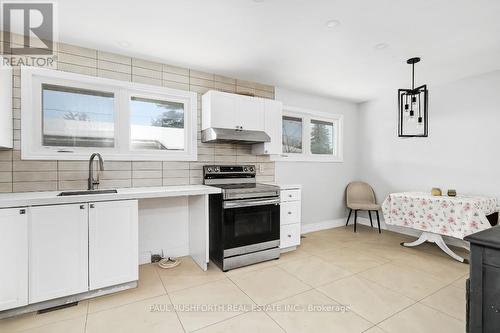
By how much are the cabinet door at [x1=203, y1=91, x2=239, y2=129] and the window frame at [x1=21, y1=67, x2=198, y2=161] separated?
31 cm

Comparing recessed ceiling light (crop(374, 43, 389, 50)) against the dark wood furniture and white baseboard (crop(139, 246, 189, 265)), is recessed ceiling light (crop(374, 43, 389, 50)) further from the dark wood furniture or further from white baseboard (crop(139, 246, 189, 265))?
white baseboard (crop(139, 246, 189, 265))

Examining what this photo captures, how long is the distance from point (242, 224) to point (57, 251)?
5.48ft

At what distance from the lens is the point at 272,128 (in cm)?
346

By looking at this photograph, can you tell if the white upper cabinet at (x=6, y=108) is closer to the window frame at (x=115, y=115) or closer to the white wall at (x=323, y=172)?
the window frame at (x=115, y=115)

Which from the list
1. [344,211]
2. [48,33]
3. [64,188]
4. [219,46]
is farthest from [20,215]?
[344,211]

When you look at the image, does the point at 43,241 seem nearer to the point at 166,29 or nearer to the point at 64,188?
the point at 64,188

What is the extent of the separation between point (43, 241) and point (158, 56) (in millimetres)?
2106

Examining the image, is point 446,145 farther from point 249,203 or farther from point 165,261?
point 165,261

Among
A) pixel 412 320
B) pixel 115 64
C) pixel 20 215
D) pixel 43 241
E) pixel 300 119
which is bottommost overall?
pixel 412 320

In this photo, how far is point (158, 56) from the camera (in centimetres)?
281

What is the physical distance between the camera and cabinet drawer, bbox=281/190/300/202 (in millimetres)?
3254

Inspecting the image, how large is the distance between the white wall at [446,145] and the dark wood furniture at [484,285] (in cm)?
307

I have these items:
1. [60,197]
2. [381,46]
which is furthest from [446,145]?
[60,197]

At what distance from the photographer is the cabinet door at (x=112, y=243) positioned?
2.15 metres
